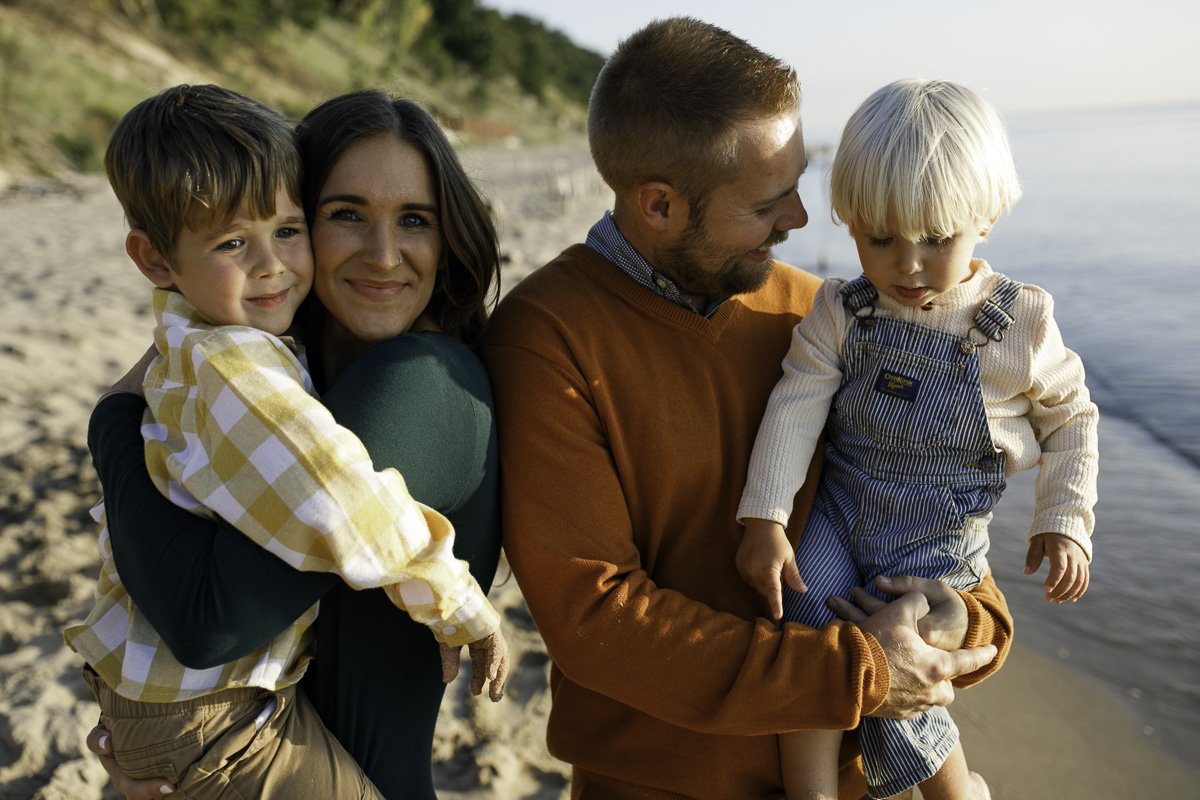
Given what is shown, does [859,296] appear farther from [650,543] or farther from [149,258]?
[149,258]

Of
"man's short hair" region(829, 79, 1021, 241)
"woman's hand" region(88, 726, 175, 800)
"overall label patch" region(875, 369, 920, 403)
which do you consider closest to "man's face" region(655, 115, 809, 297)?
"man's short hair" region(829, 79, 1021, 241)

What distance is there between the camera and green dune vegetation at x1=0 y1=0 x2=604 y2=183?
1845 centimetres

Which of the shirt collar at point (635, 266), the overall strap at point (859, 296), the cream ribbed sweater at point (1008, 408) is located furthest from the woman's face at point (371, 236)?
the overall strap at point (859, 296)

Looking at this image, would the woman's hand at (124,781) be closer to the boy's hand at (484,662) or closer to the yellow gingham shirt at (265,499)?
the yellow gingham shirt at (265,499)

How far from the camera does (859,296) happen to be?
2.24 meters

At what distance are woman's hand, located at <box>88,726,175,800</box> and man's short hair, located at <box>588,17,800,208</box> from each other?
1645mm

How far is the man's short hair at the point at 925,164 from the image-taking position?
2025 mm

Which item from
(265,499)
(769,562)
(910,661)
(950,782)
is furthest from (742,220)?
(950,782)

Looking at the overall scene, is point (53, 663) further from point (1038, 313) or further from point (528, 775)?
point (1038, 313)

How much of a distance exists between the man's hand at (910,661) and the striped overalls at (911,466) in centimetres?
11

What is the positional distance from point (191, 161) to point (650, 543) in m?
1.21

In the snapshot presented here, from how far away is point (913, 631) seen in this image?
1966mm

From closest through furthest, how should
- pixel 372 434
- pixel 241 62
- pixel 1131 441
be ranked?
pixel 372 434 < pixel 1131 441 < pixel 241 62

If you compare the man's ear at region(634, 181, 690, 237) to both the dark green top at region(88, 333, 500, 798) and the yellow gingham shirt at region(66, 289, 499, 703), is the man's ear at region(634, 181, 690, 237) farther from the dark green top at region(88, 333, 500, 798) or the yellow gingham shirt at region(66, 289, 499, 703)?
the yellow gingham shirt at region(66, 289, 499, 703)
